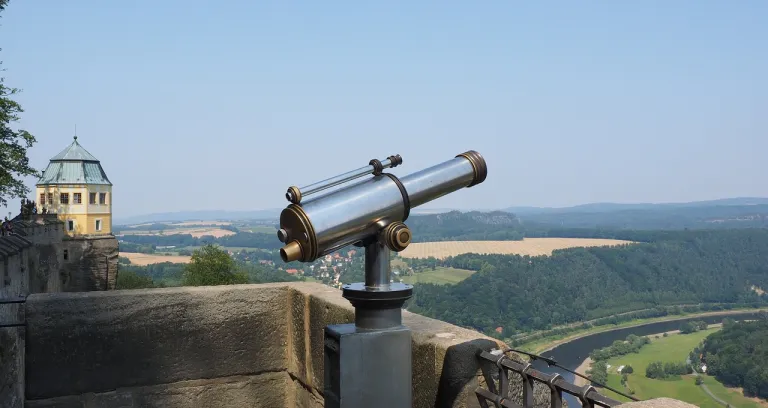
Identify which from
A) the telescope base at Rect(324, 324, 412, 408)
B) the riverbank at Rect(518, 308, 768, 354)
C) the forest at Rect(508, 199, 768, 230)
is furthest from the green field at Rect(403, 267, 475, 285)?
the forest at Rect(508, 199, 768, 230)

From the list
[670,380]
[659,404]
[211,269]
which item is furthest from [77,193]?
[659,404]

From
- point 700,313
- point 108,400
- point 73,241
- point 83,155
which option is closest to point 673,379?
point 108,400

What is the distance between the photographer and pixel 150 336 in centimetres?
381

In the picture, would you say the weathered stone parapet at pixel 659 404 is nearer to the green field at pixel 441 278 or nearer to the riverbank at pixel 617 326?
the riverbank at pixel 617 326

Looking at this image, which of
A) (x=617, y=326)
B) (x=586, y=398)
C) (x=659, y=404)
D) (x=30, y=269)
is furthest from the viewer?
(x=617, y=326)

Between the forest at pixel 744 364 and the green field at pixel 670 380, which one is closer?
the green field at pixel 670 380

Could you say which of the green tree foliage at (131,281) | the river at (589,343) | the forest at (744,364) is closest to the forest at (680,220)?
the river at (589,343)

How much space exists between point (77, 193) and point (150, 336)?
60054mm

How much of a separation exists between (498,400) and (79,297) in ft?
8.10

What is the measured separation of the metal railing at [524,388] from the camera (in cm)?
206

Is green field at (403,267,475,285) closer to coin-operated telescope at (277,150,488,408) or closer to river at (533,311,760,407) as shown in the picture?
river at (533,311,760,407)

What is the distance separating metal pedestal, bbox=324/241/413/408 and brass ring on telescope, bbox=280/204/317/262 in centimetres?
25

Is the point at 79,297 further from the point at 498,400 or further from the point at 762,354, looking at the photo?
the point at 762,354

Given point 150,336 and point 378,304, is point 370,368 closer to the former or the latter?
point 378,304
